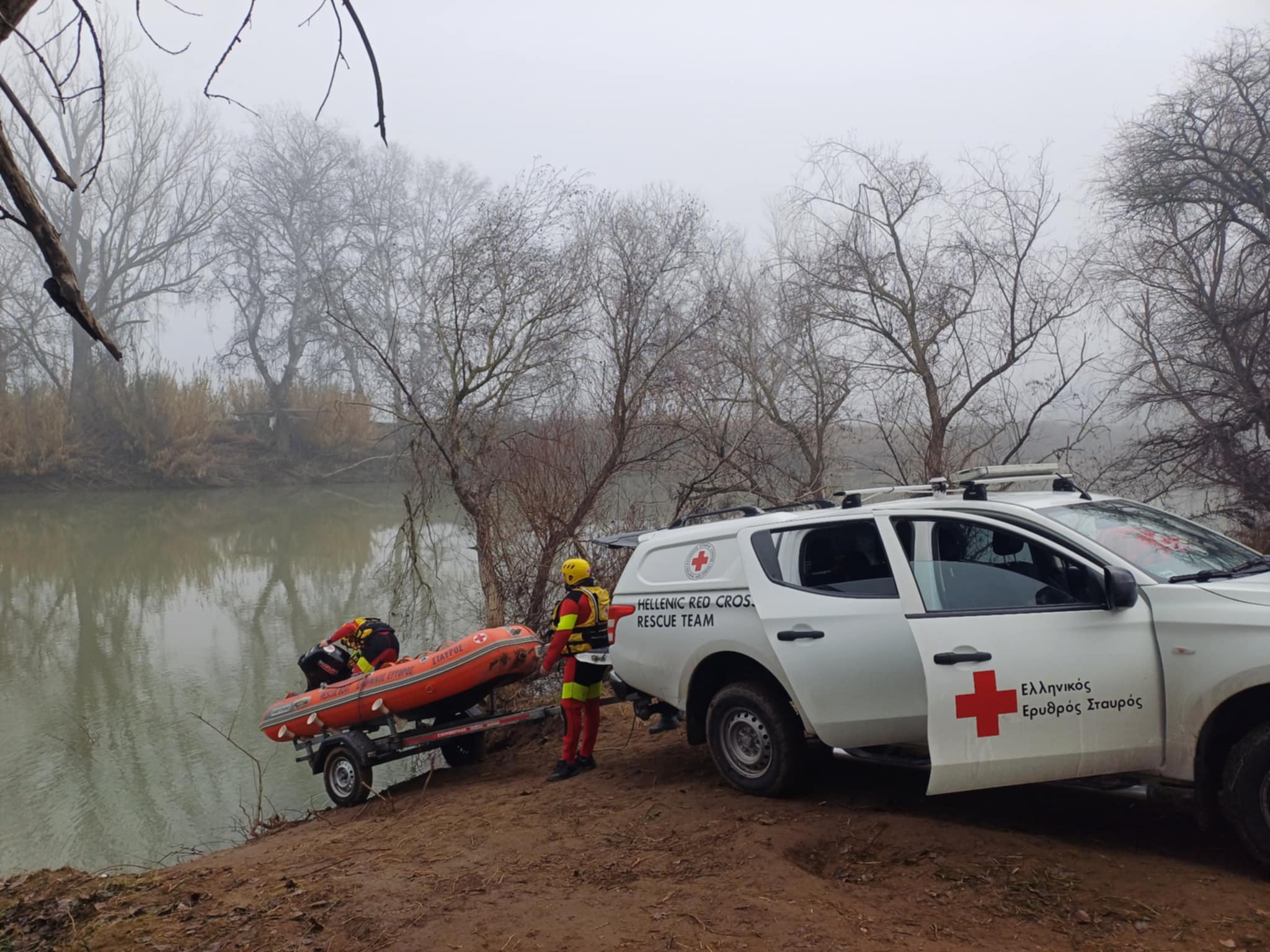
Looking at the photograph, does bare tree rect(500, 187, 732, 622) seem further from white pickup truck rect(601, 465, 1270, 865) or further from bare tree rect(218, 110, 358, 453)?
bare tree rect(218, 110, 358, 453)

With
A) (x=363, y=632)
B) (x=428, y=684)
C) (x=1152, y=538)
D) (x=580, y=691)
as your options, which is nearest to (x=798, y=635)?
(x=1152, y=538)

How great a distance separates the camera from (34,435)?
41906mm

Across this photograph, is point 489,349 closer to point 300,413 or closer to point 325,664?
point 325,664

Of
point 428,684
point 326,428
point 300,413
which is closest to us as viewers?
point 428,684

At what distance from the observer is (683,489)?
14.4 m

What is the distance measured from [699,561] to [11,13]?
4816 mm

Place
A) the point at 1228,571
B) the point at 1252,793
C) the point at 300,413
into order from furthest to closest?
1. the point at 300,413
2. the point at 1228,571
3. the point at 1252,793

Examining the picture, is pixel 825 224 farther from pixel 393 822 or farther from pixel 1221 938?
pixel 1221 938

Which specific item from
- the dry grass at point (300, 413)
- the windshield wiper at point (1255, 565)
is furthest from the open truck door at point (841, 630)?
the dry grass at point (300, 413)

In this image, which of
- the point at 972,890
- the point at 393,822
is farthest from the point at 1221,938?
the point at 393,822

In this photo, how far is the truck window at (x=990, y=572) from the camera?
5.15 metres

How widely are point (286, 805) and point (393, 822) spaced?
406cm

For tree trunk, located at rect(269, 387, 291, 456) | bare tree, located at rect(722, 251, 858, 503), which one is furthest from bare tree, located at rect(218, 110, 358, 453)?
bare tree, located at rect(722, 251, 858, 503)

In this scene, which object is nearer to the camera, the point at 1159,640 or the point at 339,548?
the point at 1159,640
